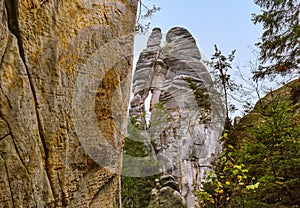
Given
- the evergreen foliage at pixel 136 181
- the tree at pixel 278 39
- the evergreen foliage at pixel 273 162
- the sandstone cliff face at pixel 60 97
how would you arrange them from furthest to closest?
the evergreen foliage at pixel 136 181 → the tree at pixel 278 39 → the evergreen foliage at pixel 273 162 → the sandstone cliff face at pixel 60 97

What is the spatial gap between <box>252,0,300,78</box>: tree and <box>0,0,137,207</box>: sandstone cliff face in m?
4.13

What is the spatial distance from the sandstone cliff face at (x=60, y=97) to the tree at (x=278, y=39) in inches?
162

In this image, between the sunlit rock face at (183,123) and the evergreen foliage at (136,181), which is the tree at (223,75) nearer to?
the sunlit rock face at (183,123)

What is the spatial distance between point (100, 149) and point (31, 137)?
625mm

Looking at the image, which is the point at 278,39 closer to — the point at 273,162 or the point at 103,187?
the point at 273,162

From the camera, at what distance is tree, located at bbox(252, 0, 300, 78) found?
17.2 feet

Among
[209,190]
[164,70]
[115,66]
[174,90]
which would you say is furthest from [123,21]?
Result: [164,70]

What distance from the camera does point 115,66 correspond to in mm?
2186

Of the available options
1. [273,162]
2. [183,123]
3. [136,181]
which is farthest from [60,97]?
[183,123]

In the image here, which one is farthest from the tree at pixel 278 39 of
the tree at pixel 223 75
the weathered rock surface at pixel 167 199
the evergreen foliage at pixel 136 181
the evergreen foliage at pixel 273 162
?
the evergreen foliage at pixel 136 181

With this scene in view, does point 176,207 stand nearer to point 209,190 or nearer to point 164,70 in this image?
point 209,190

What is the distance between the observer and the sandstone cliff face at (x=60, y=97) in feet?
4.81

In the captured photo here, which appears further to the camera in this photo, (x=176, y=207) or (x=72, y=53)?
(x=176, y=207)

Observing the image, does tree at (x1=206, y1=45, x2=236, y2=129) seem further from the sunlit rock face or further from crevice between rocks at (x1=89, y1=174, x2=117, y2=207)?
crevice between rocks at (x1=89, y1=174, x2=117, y2=207)
